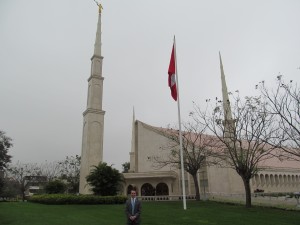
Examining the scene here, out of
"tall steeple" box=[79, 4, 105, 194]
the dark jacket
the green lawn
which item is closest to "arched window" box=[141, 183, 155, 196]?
"tall steeple" box=[79, 4, 105, 194]

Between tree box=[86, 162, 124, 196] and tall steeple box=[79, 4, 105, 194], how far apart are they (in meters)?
4.12

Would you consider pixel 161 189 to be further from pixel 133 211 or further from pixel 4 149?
pixel 133 211

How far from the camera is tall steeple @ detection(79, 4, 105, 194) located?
34281mm

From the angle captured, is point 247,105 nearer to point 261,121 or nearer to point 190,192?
point 261,121

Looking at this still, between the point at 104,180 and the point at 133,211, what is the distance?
772 inches

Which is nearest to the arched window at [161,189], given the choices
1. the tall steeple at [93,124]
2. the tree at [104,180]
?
the tall steeple at [93,124]

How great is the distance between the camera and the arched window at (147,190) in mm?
39597

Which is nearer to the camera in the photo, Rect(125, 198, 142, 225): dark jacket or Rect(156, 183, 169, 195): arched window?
Rect(125, 198, 142, 225): dark jacket

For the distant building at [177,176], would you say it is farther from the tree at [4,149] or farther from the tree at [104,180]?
the tree at [4,149]

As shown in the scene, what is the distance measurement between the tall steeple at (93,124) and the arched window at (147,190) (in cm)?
822

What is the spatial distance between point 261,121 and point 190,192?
757 inches

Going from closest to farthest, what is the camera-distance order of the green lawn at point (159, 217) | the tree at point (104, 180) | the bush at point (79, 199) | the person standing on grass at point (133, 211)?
the person standing on grass at point (133, 211) < the green lawn at point (159, 217) < the bush at point (79, 199) < the tree at point (104, 180)

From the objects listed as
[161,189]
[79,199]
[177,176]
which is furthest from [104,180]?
[177,176]

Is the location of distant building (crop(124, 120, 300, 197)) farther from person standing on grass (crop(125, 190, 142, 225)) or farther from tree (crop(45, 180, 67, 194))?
person standing on grass (crop(125, 190, 142, 225))
